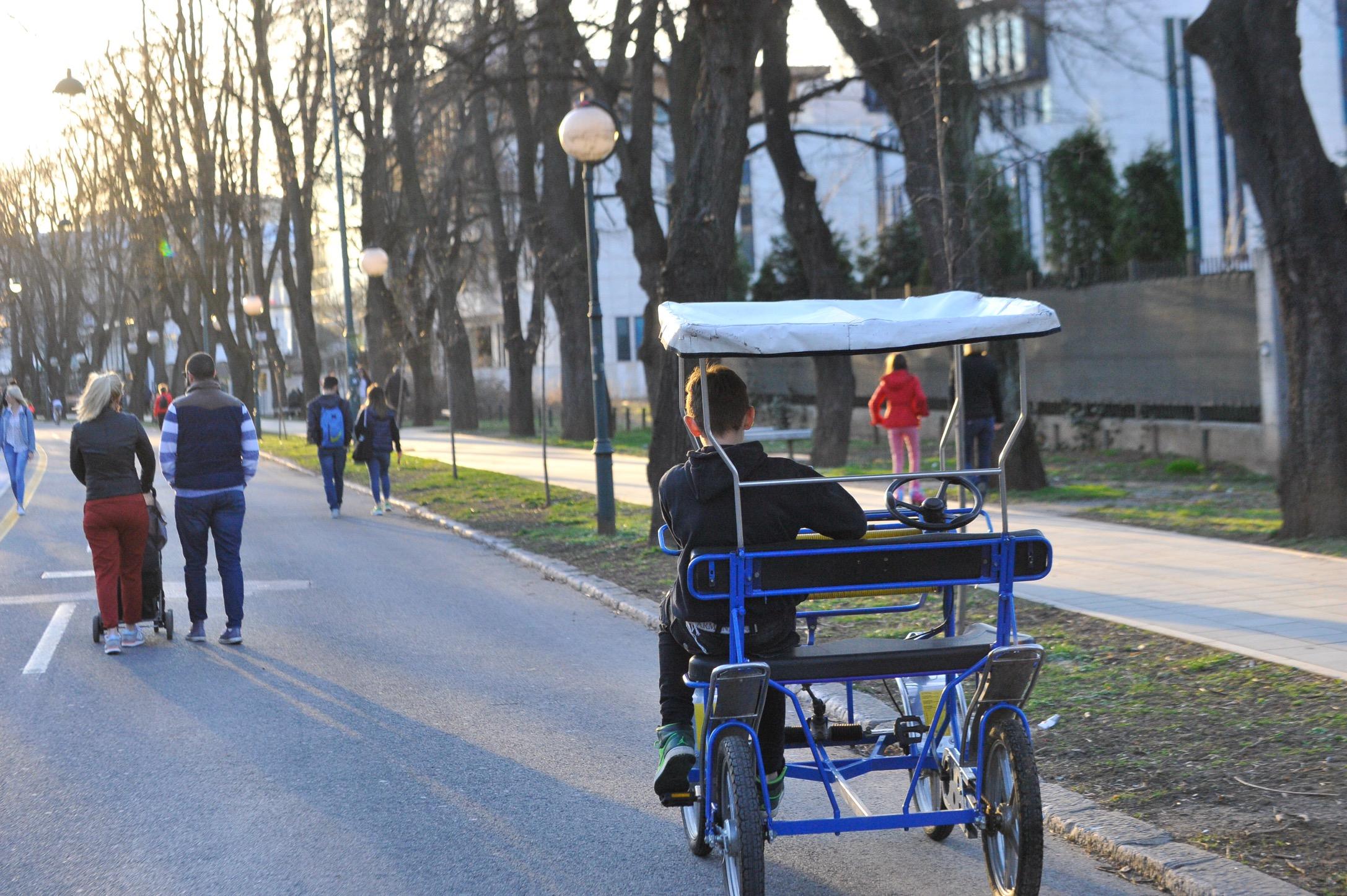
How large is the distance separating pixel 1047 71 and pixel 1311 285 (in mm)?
29561

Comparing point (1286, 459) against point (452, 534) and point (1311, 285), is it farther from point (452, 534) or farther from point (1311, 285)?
point (452, 534)

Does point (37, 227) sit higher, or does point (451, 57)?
point (37, 227)

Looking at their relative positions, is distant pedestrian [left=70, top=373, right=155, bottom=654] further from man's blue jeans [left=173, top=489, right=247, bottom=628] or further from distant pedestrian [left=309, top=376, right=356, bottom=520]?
distant pedestrian [left=309, top=376, right=356, bottom=520]

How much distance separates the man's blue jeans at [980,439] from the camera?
15531 mm

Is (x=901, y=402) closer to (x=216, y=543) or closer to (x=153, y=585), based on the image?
(x=216, y=543)

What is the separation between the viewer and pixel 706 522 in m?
4.52

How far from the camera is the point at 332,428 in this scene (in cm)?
1903

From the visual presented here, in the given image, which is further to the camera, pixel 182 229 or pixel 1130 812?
pixel 182 229

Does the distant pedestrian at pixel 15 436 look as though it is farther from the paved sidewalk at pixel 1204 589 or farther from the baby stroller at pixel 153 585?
the paved sidewalk at pixel 1204 589

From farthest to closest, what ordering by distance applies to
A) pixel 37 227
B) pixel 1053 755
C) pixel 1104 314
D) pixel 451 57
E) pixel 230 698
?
pixel 37 227 → pixel 1104 314 → pixel 451 57 → pixel 230 698 → pixel 1053 755

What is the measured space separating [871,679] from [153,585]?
6.62 meters

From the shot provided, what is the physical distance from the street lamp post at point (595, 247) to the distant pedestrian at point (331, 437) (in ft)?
17.4

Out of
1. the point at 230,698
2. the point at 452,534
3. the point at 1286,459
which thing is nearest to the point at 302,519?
the point at 452,534

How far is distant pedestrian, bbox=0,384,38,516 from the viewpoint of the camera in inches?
828
